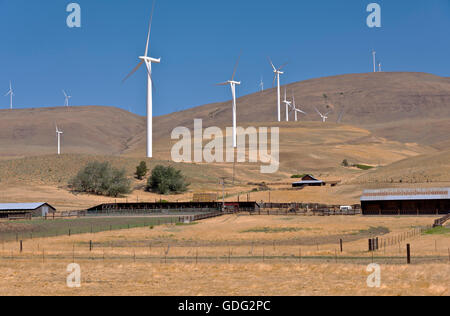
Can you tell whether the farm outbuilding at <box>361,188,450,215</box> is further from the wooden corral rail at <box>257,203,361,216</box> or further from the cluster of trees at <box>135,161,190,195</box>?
the cluster of trees at <box>135,161,190,195</box>

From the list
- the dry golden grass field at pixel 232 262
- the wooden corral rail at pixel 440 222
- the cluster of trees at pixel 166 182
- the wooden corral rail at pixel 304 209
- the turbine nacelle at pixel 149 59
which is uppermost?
the turbine nacelle at pixel 149 59

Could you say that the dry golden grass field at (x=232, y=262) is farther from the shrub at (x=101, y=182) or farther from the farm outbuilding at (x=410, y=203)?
the shrub at (x=101, y=182)

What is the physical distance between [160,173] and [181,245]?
224ft

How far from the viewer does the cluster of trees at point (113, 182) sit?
116500 mm

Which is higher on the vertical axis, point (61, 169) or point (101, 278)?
point (61, 169)

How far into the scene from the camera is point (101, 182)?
4619 inches

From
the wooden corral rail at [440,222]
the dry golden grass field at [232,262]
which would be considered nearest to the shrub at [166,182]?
the dry golden grass field at [232,262]

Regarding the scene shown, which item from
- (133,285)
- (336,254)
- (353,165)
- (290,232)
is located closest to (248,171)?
(353,165)

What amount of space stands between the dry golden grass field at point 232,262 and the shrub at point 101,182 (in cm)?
4969

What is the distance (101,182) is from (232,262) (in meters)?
78.4

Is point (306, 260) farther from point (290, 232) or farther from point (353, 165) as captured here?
point (353, 165)

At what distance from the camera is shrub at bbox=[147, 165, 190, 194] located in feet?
393
